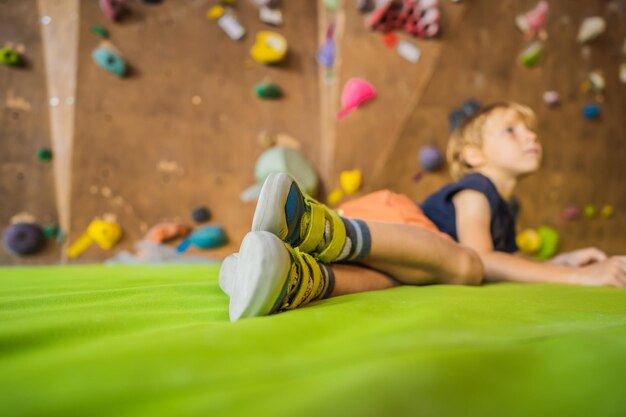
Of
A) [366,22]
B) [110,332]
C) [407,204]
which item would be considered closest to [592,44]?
[366,22]

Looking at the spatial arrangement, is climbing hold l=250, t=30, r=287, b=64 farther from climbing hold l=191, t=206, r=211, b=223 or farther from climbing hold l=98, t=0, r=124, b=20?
climbing hold l=191, t=206, r=211, b=223

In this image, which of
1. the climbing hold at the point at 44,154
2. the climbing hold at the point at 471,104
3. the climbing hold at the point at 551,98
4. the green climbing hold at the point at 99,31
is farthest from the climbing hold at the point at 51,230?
the climbing hold at the point at 551,98

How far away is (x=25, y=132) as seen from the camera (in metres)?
1.77

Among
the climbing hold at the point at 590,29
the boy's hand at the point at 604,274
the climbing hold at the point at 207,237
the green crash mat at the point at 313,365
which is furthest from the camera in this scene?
the climbing hold at the point at 590,29

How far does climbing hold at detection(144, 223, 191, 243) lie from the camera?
176cm

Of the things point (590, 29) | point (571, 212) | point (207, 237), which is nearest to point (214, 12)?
point (207, 237)

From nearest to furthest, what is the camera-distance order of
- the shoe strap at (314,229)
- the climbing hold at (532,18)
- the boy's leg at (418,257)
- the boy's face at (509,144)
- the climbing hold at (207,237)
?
1. the shoe strap at (314,229)
2. the boy's leg at (418,257)
3. the boy's face at (509,144)
4. the climbing hold at (207,237)
5. the climbing hold at (532,18)

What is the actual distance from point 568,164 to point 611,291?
1.71m

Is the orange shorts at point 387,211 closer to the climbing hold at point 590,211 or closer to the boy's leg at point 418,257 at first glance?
the boy's leg at point 418,257

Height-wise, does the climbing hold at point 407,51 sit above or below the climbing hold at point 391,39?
below

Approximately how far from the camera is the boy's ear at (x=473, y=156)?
1.24 meters

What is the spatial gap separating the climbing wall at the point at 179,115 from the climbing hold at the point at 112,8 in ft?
0.09

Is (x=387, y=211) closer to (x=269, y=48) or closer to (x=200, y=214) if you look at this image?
(x=200, y=214)

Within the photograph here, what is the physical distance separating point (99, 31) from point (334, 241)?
5.66 ft
